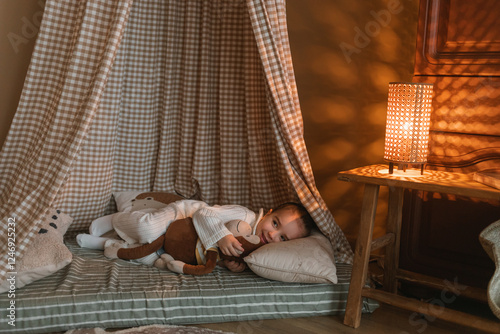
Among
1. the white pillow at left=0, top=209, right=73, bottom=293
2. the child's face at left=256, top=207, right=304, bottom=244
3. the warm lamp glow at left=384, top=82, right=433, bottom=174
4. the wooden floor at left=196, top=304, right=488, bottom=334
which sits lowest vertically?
the wooden floor at left=196, top=304, right=488, bottom=334

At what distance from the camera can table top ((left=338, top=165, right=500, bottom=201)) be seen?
6.61 feet

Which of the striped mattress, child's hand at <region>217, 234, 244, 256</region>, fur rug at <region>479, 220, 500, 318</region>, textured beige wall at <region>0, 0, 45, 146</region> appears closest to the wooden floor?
the striped mattress

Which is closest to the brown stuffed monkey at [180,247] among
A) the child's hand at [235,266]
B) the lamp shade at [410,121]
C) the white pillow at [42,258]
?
the child's hand at [235,266]

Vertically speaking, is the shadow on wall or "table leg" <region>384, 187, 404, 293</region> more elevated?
the shadow on wall

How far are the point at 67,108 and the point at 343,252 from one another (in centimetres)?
149

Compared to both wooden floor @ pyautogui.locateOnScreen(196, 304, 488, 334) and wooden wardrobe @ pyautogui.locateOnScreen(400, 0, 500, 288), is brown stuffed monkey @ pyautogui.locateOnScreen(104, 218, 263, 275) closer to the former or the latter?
wooden floor @ pyautogui.locateOnScreen(196, 304, 488, 334)

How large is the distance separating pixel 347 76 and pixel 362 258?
1.29 m

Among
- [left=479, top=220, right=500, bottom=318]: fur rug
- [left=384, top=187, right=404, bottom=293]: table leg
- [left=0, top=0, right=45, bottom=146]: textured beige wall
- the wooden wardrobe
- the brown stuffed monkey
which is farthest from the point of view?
[left=0, top=0, right=45, bottom=146]: textured beige wall

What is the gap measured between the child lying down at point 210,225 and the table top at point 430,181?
1.30 feet

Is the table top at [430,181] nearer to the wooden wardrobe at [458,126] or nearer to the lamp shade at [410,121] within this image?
the lamp shade at [410,121]

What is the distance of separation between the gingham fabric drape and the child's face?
10cm

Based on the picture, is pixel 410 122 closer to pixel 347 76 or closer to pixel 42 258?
pixel 347 76

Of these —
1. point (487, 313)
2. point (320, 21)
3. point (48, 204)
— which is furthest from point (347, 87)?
point (48, 204)

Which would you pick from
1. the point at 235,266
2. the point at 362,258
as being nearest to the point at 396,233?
the point at 362,258
